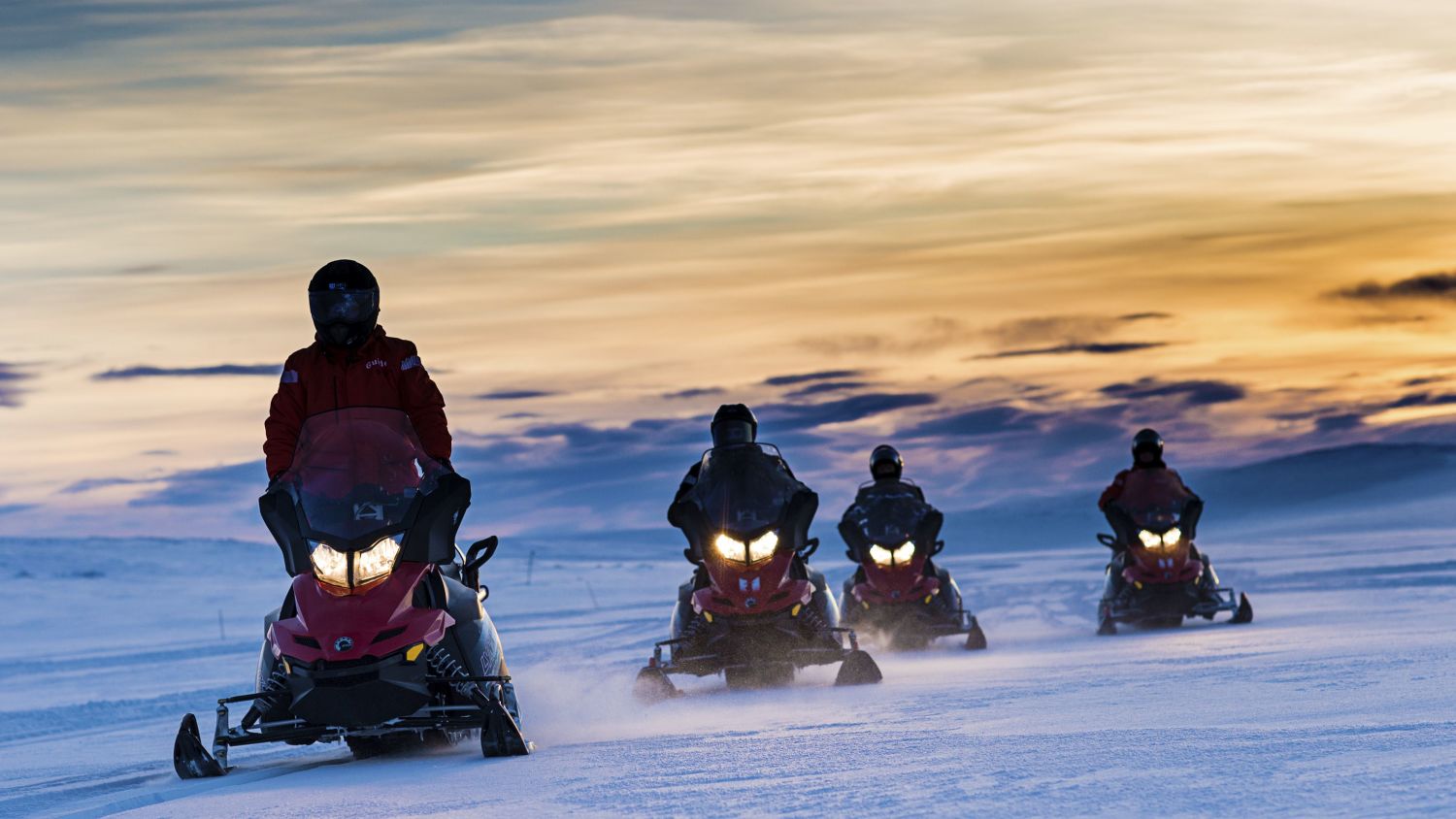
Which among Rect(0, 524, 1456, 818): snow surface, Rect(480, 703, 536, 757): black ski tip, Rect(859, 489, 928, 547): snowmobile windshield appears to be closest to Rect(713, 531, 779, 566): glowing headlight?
Rect(0, 524, 1456, 818): snow surface

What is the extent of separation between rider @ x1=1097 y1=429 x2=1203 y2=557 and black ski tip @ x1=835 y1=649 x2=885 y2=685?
8.11 m

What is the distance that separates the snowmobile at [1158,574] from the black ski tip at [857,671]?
830cm

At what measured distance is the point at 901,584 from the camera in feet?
69.4

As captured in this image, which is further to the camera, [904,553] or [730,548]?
[904,553]

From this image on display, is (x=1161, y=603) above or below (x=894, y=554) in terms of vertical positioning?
below

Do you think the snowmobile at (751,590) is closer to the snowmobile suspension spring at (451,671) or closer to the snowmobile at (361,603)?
the snowmobile suspension spring at (451,671)

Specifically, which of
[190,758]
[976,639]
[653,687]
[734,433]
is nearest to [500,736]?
[190,758]

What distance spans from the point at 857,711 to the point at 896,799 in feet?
14.9

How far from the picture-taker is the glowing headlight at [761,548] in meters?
14.6

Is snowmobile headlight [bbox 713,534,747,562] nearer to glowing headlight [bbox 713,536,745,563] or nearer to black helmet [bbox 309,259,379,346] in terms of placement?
glowing headlight [bbox 713,536,745,563]

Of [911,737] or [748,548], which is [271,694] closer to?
[911,737]

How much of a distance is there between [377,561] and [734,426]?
6388 millimetres

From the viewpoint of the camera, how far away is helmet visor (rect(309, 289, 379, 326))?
9719 millimetres

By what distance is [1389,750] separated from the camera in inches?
304
